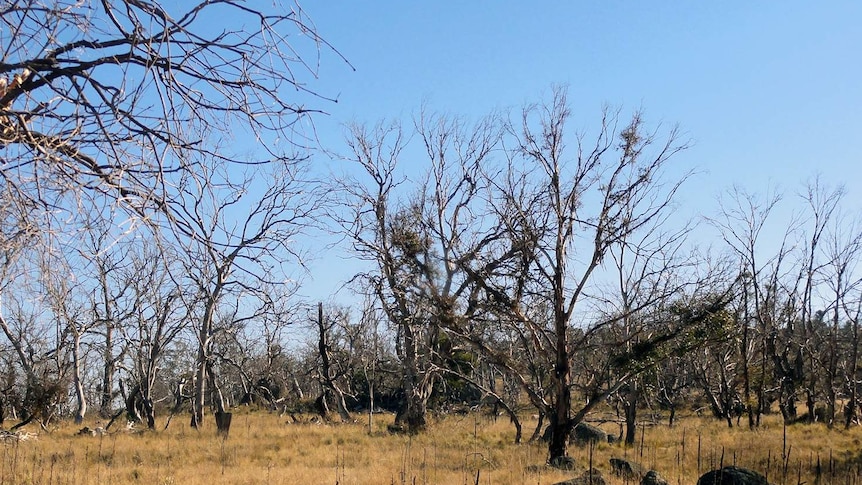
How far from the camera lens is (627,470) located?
12.1 m

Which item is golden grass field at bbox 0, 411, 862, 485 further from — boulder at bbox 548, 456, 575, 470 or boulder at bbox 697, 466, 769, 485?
boulder at bbox 697, 466, 769, 485

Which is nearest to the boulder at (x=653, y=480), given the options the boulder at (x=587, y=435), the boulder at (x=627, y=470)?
the boulder at (x=627, y=470)

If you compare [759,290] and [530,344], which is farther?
[759,290]

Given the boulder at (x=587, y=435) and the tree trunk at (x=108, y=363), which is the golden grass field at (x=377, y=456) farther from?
the tree trunk at (x=108, y=363)

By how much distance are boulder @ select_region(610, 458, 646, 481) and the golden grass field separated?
0.75 ft

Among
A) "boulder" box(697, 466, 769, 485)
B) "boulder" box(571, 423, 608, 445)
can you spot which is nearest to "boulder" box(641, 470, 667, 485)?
"boulder" box(697, 466, 769, 485)

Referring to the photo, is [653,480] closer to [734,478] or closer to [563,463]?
[734,478]

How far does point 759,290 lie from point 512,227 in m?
14.5

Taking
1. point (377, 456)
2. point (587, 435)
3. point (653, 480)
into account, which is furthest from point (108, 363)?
point (653, 480)

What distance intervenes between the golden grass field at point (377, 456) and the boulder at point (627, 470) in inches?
9.0

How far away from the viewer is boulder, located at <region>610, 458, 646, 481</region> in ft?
38.5

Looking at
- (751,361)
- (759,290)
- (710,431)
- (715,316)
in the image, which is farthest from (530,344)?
(751,361)

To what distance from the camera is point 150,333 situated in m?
23.4

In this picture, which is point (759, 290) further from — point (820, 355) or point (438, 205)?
point (438, 205)
